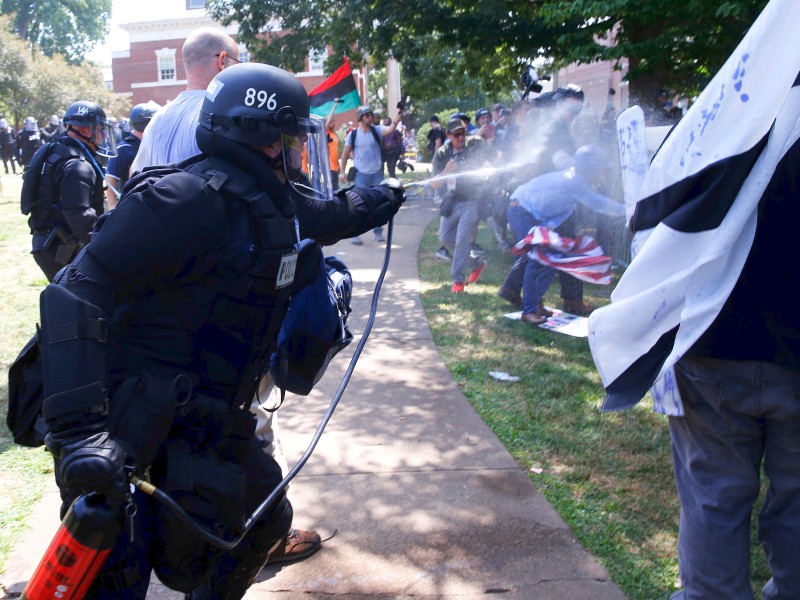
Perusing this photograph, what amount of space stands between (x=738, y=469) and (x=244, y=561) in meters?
1.55

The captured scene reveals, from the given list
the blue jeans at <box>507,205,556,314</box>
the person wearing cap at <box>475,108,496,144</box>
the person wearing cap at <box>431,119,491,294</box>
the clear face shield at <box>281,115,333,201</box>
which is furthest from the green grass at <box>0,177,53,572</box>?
the person wearing cap at <box>475,108,496,144</box>

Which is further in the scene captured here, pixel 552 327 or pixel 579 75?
pixel 579 75

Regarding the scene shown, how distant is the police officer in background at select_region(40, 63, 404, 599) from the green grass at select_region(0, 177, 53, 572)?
1.65 meters

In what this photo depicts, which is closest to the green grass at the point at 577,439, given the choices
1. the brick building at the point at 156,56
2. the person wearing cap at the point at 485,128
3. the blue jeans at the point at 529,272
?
the blue jeans at the point at 529,272

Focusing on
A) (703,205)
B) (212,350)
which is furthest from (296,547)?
(703,205)

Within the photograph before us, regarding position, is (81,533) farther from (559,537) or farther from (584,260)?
(584,260)

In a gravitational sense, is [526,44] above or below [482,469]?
above

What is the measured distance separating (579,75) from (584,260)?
77.1 feet

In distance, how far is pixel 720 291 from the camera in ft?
7.63

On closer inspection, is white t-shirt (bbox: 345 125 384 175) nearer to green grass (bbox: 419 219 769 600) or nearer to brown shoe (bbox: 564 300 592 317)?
green grass (bbox: 419 219 769 600)

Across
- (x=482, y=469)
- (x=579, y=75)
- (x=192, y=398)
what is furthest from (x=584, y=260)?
(x=579, y=75)

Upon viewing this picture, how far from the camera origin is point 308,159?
128 inches

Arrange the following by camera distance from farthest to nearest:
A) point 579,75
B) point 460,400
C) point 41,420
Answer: point 579,75 < point 460,400 < point 41,420

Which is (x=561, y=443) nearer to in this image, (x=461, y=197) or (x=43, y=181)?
(x=43, y=181)
